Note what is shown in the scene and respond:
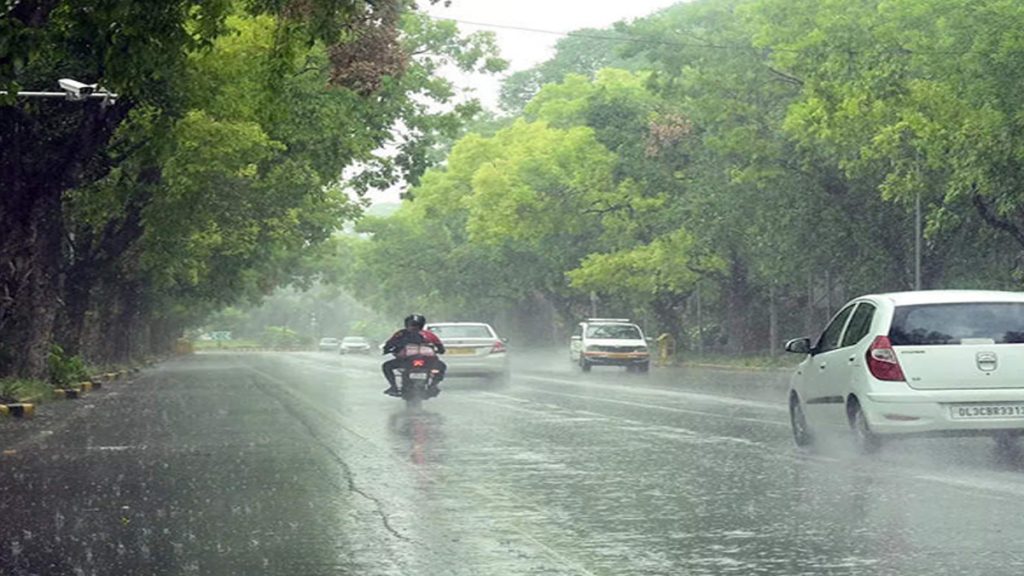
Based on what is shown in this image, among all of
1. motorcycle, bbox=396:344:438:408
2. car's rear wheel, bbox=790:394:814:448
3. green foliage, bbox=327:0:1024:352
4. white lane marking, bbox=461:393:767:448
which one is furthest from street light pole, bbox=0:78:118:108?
green foliage, bbox=327:0:1024:352

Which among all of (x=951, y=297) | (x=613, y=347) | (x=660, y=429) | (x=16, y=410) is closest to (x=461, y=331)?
(x=16, y=410)

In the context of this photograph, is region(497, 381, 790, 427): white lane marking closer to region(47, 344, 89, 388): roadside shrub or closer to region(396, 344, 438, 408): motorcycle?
region(396, 344, 438, 408): motorcycle

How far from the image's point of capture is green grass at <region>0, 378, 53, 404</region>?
2650 cm

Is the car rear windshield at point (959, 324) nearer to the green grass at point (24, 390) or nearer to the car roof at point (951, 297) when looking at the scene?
the car roof at point (951, 297)

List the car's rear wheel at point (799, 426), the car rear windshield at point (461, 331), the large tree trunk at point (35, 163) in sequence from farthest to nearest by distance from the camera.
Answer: the car rear windshield at point (461, 331)
the large tree trunk at point (35, 163)
the car's rear wheel at point (799, 426)

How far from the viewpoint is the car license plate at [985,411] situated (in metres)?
13.4

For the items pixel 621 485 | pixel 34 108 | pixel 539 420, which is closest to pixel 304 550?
pixel 621 485

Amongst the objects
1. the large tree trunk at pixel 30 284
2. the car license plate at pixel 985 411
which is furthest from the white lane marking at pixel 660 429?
the large tree trunk at pixel 30 284

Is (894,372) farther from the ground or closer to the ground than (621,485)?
farther from the ground

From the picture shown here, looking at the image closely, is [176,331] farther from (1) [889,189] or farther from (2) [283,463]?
(2) [283,463]

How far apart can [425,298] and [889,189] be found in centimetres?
6853

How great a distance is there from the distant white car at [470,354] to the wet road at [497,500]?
12.7 m

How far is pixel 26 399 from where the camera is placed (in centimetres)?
2802

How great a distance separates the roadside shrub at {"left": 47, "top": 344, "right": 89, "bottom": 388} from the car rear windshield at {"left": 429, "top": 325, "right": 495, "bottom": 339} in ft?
30.2
